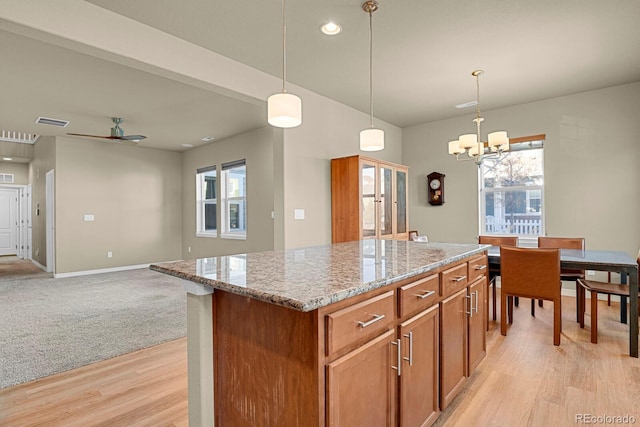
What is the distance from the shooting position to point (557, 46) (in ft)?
10.0

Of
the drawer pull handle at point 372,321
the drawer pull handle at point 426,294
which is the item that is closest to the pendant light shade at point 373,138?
the drawer pull handle at point 426,294

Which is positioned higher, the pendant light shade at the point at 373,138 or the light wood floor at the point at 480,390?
the pendant light shade at the point at 373,138

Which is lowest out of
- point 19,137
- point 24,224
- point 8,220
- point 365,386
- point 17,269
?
point 17,269

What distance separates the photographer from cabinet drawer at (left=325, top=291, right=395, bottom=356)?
3.47 feet

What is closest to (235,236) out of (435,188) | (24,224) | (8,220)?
(435,188)

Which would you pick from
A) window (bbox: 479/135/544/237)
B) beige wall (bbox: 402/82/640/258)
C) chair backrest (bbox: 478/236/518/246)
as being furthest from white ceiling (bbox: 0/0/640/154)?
chair backrest (bbox: 478/236/518/246)

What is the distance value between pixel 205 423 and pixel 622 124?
527 cm

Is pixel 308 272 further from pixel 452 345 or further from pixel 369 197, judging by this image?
pixel 369 197

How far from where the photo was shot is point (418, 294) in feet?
5.03

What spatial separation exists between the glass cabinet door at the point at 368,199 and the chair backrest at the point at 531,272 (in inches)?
63.9

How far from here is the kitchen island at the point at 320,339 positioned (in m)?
1.05

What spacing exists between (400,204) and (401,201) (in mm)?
55

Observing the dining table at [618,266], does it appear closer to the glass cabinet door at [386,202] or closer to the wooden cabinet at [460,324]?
the wooden cabinet at [460,324]

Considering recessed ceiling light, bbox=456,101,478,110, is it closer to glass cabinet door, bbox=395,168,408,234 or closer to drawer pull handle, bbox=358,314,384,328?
glass cabinet door, bbox=395,168,408,234
